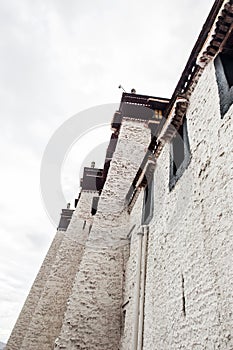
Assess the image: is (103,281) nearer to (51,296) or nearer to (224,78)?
(51,296)

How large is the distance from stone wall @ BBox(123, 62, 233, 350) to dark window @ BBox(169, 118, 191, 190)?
0.20 m

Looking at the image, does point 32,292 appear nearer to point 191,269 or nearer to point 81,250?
point 81,250

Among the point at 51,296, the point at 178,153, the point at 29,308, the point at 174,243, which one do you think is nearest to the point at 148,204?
the point at 178,153

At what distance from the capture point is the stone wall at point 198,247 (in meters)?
2.77

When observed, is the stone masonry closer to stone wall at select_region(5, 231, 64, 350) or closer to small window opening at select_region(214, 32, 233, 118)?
small window opening at select_region(214, 32, 233, 118)

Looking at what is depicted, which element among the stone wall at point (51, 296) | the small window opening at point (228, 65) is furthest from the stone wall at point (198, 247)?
the stone wall at point (51, 296)

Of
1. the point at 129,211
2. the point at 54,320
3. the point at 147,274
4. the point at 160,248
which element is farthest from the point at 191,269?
the point at 54,320

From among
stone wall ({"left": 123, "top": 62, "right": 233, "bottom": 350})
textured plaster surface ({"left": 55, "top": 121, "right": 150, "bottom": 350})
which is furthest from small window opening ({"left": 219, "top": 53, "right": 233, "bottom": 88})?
textured plaster surface ({"left": 55, "top": 121, "right": 150, "bottom": 350})

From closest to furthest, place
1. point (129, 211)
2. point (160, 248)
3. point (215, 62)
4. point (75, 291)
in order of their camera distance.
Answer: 1. point (215, 62)
2. point (160, 248)
3. point (75, 291)
4. point (129, 211)

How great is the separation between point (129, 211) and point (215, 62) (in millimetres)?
5658

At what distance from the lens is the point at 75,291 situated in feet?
23.2

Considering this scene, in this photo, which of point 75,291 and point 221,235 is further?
point 75,291

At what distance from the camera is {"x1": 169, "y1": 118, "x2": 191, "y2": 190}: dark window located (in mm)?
4562

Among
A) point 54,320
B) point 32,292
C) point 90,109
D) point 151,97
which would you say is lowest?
point 54,320
